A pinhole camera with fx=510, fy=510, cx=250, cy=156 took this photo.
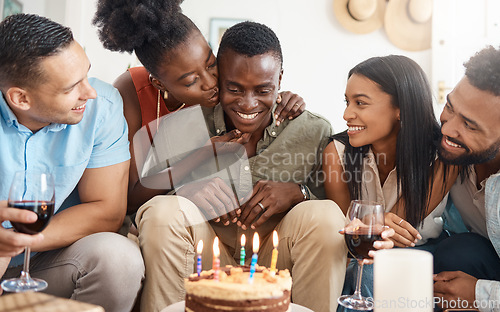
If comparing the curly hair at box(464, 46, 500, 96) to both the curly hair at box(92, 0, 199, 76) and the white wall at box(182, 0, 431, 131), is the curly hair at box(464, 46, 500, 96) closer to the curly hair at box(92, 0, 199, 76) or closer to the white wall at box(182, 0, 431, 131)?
the curly hair at box(92, 0, 199, 76)

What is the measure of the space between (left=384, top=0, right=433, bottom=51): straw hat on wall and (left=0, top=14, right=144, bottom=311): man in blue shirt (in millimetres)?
3571

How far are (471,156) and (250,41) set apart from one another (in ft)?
3.14

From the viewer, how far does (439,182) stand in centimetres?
206

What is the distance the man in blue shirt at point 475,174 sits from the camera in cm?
173

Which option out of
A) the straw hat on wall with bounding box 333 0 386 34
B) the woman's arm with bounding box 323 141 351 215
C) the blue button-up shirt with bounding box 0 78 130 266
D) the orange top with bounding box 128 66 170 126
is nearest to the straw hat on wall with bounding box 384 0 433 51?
the straw hat on wall with bounding box 333 0 386 34

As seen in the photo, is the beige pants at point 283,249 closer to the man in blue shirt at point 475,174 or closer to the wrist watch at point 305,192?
the wrist watch at point 305,192

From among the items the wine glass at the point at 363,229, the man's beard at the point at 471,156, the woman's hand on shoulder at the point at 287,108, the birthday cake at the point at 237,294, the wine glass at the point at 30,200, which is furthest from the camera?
the woman's hand on shoulder at the point at 287,108

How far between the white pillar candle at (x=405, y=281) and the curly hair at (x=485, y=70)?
3.16ft

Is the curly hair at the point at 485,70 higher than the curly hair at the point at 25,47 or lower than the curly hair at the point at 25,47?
lower

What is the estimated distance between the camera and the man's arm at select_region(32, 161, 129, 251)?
1698 mm

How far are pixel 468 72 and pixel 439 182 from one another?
18.0 inches

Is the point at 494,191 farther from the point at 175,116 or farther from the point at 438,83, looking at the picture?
the point at 438,83

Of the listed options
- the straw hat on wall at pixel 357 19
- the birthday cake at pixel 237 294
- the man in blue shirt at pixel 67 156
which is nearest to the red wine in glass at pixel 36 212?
the man in blue shirt at pixel 67 156

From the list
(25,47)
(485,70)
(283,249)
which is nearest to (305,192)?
(283,249)
